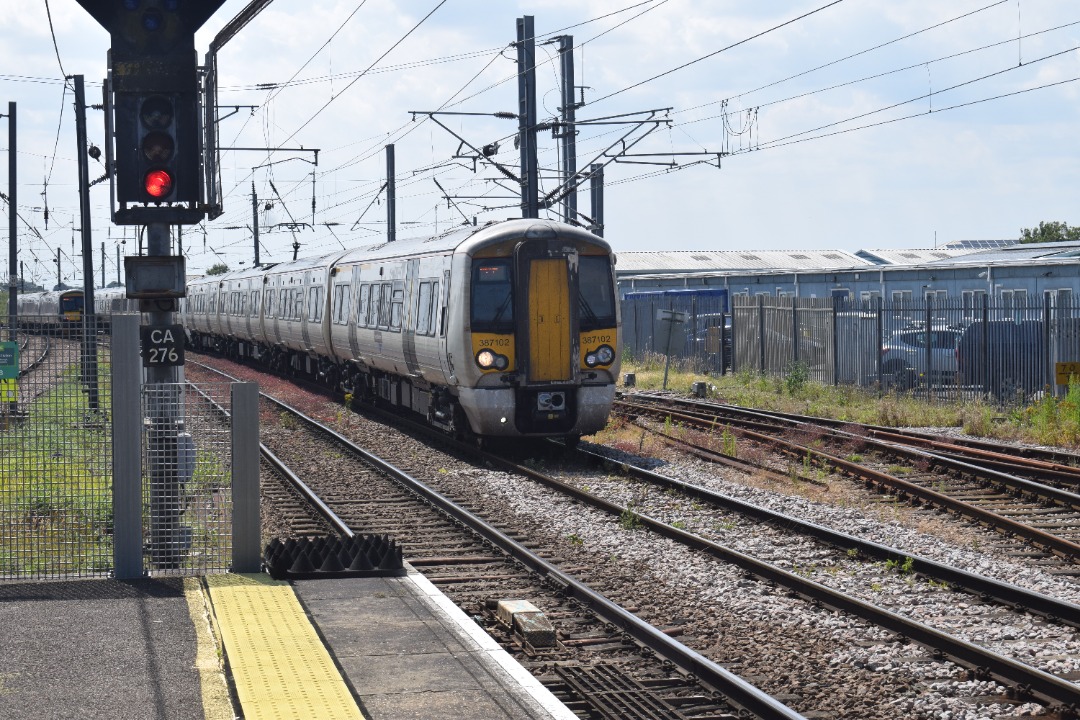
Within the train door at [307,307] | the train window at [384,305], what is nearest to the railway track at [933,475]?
the train window at [384,305]

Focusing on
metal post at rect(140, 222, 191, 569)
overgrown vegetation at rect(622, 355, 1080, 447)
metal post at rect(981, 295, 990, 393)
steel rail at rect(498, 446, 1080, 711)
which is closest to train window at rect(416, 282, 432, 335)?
steel rail at rect(498, 446, 1080, 711)

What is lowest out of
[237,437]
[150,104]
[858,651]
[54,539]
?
[858,651]

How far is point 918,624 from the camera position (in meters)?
8.01

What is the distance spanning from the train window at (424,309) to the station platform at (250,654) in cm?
1002

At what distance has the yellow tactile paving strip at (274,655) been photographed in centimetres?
599

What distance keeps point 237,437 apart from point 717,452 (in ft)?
33.3

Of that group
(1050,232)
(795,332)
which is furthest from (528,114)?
(1050,232)

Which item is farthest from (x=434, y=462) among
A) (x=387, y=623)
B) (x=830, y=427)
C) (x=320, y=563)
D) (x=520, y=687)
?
(x=520, y=687)

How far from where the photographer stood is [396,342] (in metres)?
20.7

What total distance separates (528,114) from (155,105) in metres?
18.1

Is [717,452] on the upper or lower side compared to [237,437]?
lower

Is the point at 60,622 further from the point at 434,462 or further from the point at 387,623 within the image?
the point at 434,462

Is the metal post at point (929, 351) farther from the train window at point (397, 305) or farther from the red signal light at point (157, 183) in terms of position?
the red signal light at point (157, 183)

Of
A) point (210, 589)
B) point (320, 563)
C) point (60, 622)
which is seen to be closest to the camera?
point (60, 622)
